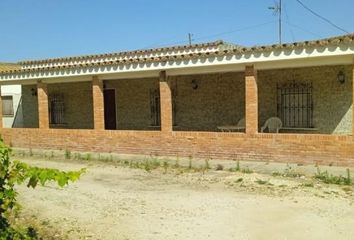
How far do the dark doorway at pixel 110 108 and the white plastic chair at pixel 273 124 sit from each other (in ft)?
22.6

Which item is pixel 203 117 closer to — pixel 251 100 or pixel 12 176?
pixel 251 100

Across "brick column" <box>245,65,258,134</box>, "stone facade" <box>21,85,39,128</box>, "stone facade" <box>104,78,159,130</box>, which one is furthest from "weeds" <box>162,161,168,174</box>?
"stone facade" <box>21,85,39,128</box>

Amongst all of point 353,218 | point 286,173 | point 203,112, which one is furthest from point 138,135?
point 353,218

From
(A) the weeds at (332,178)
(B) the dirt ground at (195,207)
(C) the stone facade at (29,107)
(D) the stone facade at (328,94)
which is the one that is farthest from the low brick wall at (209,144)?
(C) the stone facade at (29,107)

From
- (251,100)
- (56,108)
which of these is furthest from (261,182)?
(56,108)

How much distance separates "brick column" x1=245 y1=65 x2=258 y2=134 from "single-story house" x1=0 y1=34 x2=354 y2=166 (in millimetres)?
28

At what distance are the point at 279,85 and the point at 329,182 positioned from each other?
5.13m

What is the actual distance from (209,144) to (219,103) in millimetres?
2539

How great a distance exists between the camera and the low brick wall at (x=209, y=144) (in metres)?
11.2

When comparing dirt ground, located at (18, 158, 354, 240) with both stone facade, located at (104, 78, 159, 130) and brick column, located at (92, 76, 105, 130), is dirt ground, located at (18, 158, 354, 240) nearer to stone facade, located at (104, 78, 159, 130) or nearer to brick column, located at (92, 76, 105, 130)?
brick column, located at (92, 76, 105, 130)

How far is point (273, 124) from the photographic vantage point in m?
13.8

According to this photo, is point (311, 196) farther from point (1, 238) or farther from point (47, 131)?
point (47, 131)

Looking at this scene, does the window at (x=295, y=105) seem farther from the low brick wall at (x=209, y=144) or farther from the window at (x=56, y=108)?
the window at (x=56, y=108)

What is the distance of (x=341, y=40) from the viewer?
1035cm
